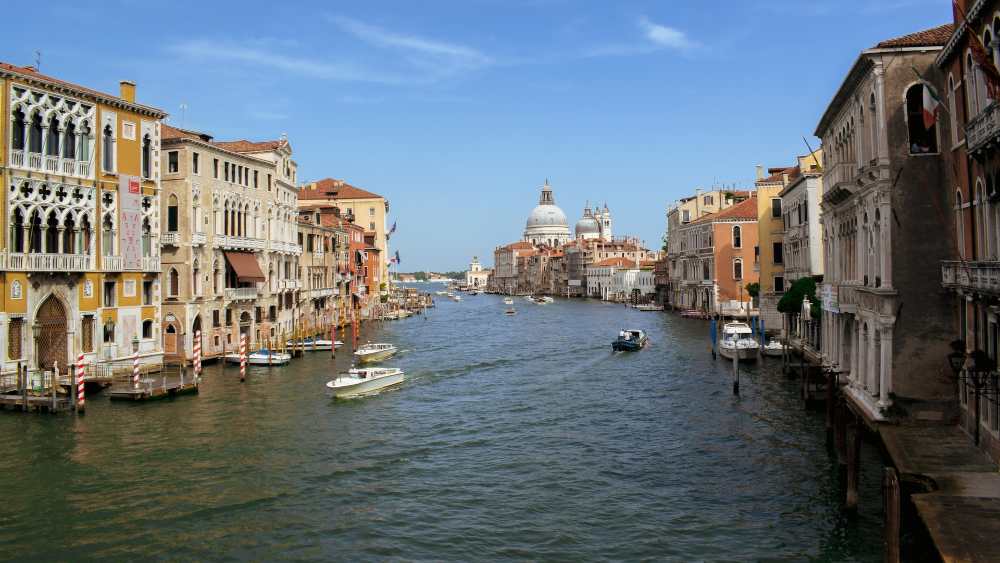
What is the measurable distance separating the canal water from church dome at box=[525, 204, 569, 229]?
163 meters

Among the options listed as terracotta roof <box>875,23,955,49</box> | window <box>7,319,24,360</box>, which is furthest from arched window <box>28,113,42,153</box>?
terracotta roof <box>875,23,955,49</box>

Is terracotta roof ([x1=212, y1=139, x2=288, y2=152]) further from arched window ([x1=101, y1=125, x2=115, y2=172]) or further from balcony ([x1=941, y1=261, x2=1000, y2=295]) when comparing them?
balcony ([x1=941, y1=261, x2=1000, y2=295])

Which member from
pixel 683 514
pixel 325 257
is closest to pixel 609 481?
pixel 683 514

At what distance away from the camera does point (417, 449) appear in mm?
18922

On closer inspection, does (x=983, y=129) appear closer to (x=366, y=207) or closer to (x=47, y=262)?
(x=47, y=262)

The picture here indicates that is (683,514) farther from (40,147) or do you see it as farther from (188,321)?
(188,321)

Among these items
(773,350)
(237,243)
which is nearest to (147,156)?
(237,243)

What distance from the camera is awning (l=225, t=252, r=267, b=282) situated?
3438 cm

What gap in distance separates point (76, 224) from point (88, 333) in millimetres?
3560

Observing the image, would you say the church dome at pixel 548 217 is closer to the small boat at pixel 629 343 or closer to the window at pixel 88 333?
the small boat at pixel 629 343

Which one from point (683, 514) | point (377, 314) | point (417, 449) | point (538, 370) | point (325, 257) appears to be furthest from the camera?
point (377, 314)

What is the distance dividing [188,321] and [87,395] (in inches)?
294

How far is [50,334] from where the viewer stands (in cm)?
2431

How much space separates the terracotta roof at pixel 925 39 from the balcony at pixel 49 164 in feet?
75.3
